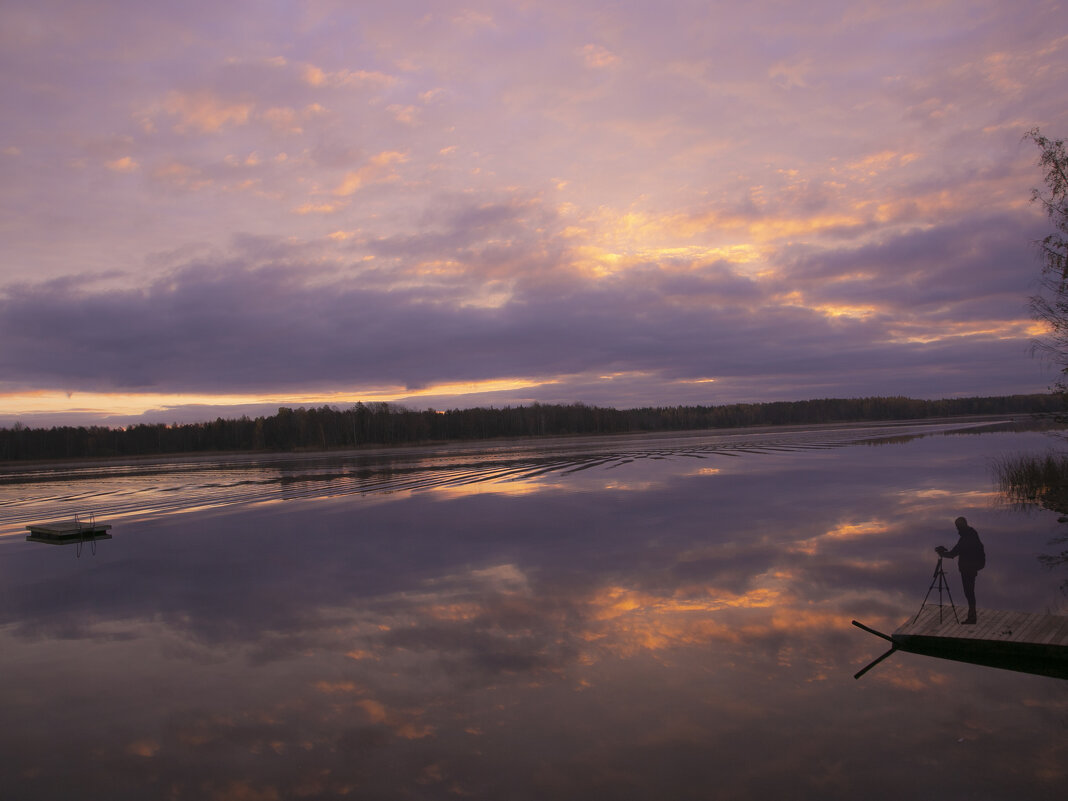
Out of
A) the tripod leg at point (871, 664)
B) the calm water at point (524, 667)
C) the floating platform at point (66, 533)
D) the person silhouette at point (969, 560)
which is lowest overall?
the tripod leg at point (871, 664)

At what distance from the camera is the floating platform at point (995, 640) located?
965 centimetres

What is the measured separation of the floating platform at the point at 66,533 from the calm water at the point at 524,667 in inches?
49.2

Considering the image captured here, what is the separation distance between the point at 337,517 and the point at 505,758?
67.3 ft

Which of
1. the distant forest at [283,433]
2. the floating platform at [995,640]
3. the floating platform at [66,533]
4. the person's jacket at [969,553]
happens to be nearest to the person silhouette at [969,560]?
the person's jacket at [969,553]

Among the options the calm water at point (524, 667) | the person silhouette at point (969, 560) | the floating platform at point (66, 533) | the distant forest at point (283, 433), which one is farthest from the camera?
the distant forest at point (283, 433)

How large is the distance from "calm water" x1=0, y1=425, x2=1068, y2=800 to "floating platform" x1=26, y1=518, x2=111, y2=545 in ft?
4.10

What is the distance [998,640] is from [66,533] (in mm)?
28713

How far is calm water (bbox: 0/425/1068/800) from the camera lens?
7.49 meters

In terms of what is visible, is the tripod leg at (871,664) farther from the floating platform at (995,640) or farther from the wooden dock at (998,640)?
the wooden dock at (998,640)

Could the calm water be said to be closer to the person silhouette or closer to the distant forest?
the person silhouette

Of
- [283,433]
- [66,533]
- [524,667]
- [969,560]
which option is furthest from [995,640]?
[283,433]

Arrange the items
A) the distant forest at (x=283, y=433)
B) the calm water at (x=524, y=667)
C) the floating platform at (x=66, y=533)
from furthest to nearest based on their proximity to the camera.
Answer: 1. the distant forest at (x=283, y=433)
2. the floating platform at (x=66, y=533)
3. the calm water at (x=524, y=667)

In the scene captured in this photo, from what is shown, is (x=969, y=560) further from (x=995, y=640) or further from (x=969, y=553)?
(x=995, y=640)

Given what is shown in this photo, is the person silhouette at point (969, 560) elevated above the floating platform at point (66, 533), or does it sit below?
above
